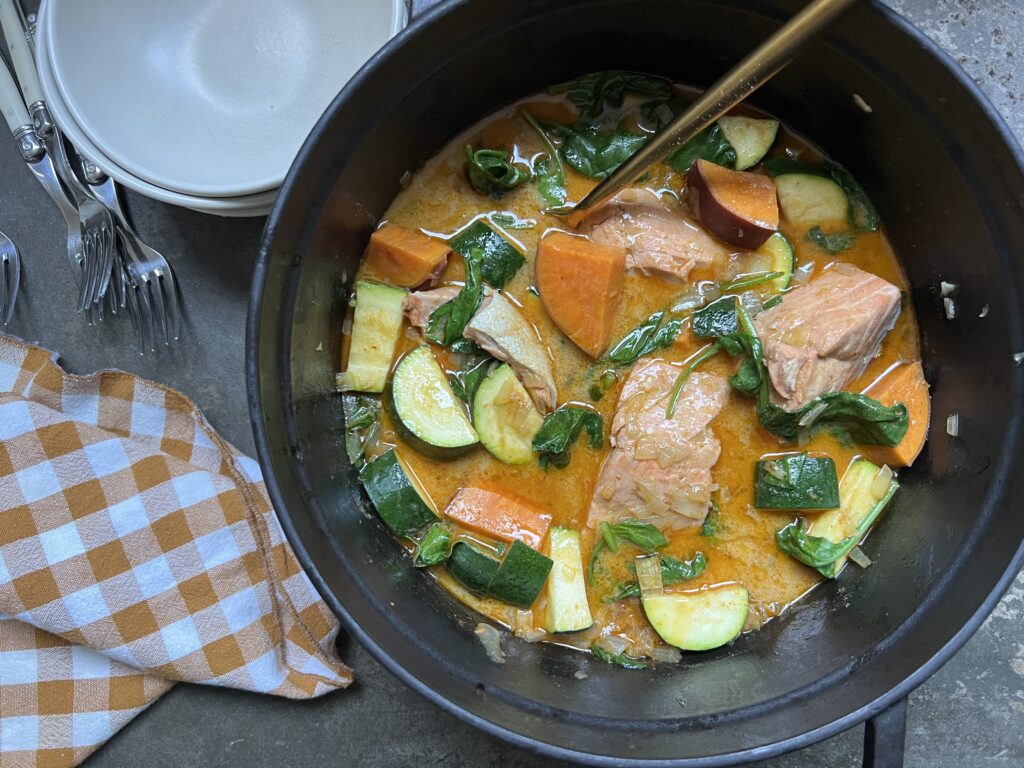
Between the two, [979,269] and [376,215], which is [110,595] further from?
[979,269]

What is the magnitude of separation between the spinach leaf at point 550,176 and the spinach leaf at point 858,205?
2.77 ft

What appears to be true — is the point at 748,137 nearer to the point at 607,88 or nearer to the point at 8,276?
the point at 607,88

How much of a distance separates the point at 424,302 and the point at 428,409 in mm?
321

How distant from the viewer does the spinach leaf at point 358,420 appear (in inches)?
97.1

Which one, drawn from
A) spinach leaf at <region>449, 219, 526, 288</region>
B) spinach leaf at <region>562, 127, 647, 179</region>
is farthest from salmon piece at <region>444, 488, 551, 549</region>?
spinach leaf at <region>562, 127, 647, 179</region>

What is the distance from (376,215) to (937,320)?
5.65ft

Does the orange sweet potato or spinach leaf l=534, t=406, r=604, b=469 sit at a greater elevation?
the orange sweet potato

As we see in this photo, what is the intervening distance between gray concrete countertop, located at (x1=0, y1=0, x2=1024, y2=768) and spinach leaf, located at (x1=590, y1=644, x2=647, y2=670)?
44cm

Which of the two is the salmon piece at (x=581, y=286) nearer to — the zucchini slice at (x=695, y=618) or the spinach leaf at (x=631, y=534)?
the spinach leaf at (x=631, y=534)

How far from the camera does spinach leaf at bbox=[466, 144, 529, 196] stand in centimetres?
239

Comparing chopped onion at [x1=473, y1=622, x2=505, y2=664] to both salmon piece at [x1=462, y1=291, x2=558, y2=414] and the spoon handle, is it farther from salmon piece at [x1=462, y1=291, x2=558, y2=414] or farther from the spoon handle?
the spoon handle

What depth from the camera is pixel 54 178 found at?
8.55 ft

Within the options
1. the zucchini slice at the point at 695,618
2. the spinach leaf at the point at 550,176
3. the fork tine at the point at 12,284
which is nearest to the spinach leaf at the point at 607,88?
the spinach leaf at the point at 550,176

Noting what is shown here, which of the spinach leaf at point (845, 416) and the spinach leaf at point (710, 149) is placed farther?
the spinach leaf at point (710, 149)
